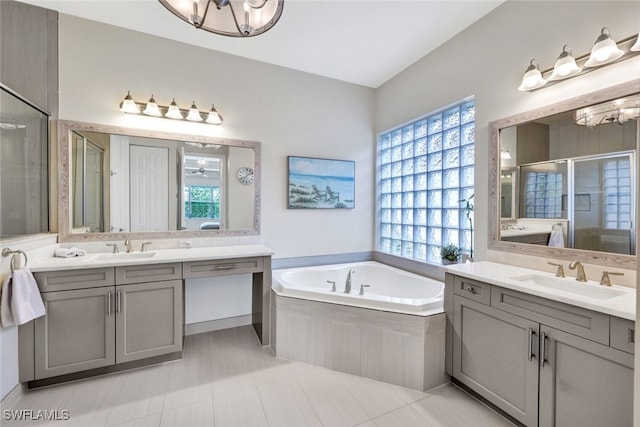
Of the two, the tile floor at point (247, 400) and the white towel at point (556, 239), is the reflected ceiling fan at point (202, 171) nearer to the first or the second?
the tile floor at point (247, 400)

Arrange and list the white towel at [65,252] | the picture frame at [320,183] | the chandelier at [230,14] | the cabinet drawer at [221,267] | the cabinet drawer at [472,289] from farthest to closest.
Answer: the picture frame at [320,183] → the cabinet drawer at [221,267] → the white towel at [65,252] → the cabinet drawer at [472,289] → the chandelier at [230,14]

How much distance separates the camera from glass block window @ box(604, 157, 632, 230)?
151cm

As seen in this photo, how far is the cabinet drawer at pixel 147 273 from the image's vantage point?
199 cm

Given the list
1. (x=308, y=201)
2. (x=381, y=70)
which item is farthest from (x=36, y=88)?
(x=381, y=70)

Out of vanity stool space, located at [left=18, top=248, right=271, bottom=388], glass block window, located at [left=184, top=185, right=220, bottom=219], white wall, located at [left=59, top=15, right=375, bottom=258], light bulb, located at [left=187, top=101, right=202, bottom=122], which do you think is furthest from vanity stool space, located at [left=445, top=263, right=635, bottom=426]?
light bulb, located at [left=187, top=101, right=202, bottom=122]

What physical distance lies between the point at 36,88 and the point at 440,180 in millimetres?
3568

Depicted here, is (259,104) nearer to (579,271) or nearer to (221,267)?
(221,267)

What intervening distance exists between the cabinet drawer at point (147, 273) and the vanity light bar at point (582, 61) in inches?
113

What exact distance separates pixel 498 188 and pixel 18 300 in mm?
3319

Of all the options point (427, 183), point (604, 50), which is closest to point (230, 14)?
point (604, 50)

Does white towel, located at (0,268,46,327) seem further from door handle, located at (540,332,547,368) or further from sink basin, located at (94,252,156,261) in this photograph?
door handle, located at (540,332,547,368)

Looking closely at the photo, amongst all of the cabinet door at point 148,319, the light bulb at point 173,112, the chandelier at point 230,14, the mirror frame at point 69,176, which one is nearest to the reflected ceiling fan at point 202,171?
the mirror frame at point 69,176

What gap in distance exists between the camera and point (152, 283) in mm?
2072

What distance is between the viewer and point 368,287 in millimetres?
3102
